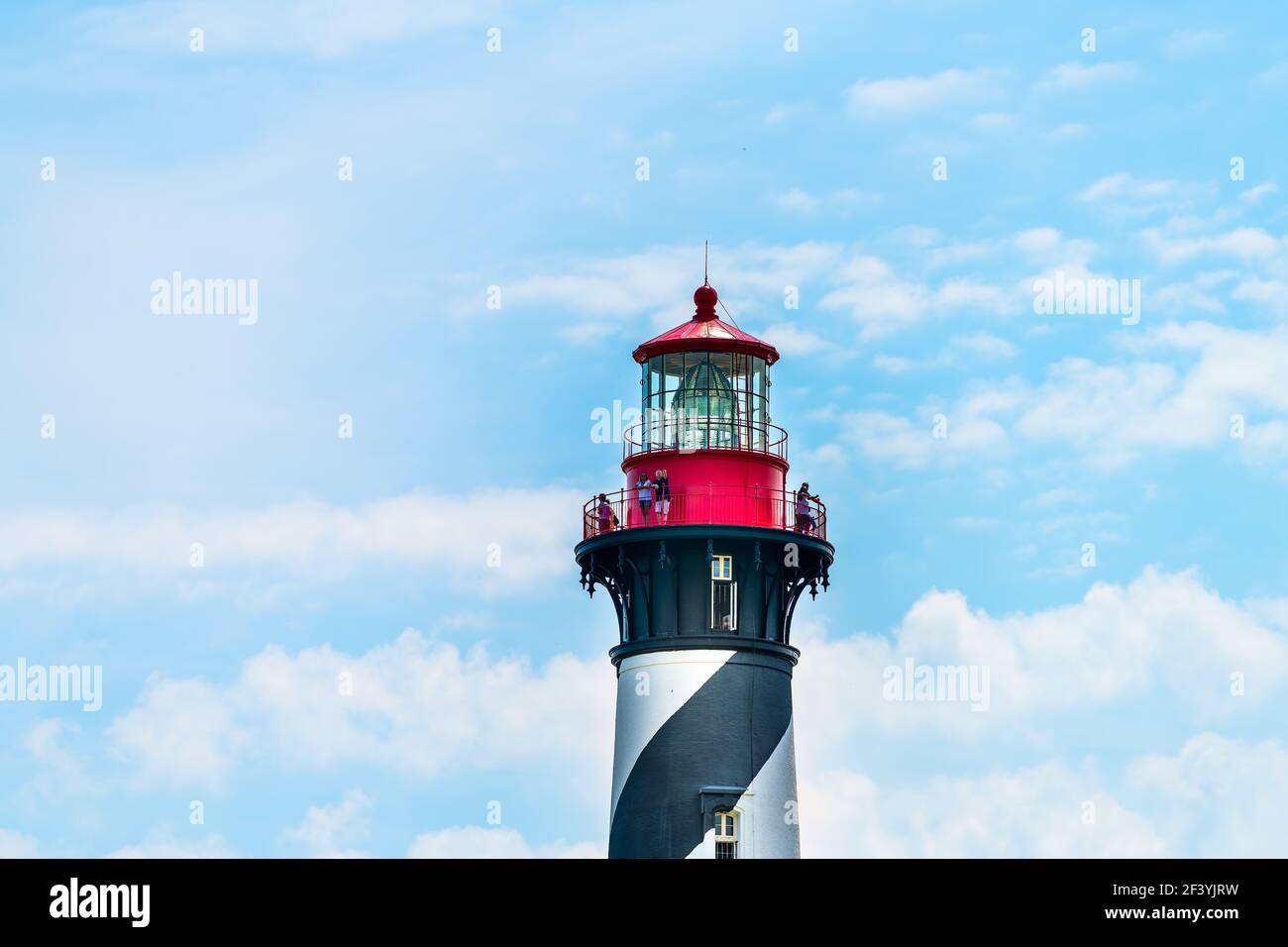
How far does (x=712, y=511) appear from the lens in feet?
192

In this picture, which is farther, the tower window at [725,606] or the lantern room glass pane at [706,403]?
the lantern room glass pane at [706,403]

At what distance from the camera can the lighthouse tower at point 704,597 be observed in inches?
2253

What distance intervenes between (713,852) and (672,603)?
17.7ft

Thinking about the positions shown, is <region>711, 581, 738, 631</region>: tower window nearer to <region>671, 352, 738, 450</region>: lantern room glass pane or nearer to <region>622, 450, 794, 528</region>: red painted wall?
Result: <region>622, 450, 794, 528</region>: red painted wall

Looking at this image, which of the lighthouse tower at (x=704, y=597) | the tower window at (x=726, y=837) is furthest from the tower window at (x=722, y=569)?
the tower window at (x=726, y=837)

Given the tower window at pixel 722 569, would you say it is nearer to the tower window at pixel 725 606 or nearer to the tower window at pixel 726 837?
the tower window at pixel 725 606

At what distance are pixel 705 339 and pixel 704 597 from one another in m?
5.75

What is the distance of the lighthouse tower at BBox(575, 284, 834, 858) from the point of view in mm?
57219

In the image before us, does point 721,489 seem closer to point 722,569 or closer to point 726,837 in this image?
point 722,569

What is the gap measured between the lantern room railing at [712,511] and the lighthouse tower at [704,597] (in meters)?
0.03

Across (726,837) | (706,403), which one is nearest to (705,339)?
(706,403)
